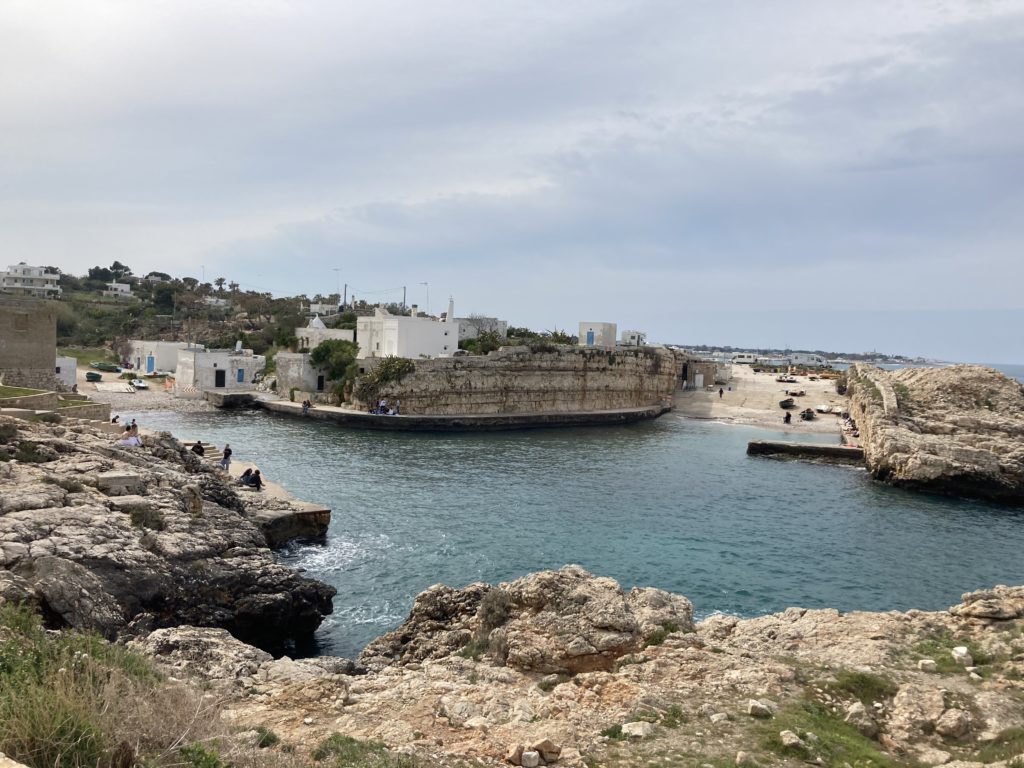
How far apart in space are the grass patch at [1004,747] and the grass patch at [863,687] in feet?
3.32

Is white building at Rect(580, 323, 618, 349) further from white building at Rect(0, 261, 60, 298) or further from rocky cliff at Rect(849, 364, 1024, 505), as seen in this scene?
white building at Rect(0, 261, 60, 298)

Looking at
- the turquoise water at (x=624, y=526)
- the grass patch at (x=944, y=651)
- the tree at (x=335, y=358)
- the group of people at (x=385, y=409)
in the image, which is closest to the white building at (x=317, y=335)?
the tree at (x=335, y=358)

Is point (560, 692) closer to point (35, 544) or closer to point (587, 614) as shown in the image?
point (587, 614)

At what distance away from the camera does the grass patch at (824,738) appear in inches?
227

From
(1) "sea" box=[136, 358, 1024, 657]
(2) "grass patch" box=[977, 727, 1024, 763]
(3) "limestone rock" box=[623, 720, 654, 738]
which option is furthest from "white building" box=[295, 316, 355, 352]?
(2) "grass patch" box=[977, 727, 1024, 763]

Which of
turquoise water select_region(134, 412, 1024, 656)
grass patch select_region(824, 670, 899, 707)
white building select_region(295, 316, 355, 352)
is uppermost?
white building select_region(295, 316, 355, 352)

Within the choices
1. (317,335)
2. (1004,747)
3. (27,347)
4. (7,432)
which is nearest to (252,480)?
(7,432)

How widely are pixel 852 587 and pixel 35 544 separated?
16.6m

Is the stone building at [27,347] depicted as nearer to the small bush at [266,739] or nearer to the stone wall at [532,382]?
the stone wall at [532,382]

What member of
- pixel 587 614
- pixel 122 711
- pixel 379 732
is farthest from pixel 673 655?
pixel 122 711

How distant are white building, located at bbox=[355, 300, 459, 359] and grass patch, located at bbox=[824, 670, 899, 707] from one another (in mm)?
42174

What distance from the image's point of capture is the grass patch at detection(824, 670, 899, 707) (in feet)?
23.1

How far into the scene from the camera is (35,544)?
31.7 ft

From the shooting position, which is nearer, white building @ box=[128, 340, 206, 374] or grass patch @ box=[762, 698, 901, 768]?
grass patch @ box=[762, 698, 901, 768]
